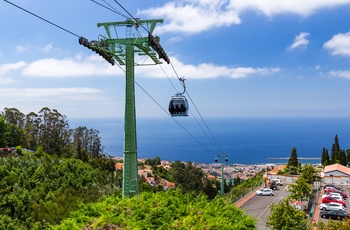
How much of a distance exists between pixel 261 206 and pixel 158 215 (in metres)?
15.4

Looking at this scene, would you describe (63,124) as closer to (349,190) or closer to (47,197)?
(47,197)

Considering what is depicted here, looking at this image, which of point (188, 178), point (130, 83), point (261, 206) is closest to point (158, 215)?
point (130, 83)

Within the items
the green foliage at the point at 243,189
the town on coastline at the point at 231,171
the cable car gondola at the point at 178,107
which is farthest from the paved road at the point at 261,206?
the cable car gondola at the point at 178,107

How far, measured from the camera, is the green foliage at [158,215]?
693 cm

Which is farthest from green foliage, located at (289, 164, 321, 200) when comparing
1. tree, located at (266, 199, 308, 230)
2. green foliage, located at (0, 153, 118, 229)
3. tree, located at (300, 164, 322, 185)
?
green foliage, located at (0, 153, 118, 229)

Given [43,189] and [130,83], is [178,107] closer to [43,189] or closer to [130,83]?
[130,83]

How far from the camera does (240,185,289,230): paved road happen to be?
18044 millimetres

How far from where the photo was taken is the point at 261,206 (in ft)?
69.1

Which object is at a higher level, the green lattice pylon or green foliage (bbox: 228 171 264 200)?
the green lattice pylon

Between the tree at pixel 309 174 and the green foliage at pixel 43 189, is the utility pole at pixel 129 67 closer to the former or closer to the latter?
the green foliage at pixel 43 189

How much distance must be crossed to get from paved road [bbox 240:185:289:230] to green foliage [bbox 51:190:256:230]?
867cm

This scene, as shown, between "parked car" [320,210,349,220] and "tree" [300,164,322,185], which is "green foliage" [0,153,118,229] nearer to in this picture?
"tree" [300,164,322,185]

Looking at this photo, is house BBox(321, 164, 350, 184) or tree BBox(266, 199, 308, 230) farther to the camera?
house BBox(321, 164, 350, 184)

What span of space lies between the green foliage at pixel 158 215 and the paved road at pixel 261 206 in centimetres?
867
